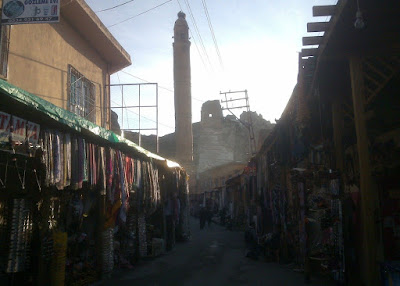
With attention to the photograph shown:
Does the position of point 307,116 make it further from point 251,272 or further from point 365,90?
point 251,272

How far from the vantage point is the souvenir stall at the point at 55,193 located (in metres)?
5.40

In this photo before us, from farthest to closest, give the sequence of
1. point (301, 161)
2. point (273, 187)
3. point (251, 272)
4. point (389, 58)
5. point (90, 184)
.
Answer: point (273, 187), point (301, 161), point (251, 272), point (90, 184), point (389, 58)

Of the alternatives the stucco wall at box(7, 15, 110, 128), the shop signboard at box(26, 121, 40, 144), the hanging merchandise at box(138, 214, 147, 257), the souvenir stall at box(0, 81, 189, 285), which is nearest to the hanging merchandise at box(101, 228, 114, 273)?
the souvenir stall at box(0, 81, 189, 285)

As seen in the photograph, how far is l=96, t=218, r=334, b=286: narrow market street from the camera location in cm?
874

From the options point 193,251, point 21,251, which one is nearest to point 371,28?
point 21,251

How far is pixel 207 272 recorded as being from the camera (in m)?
10.1

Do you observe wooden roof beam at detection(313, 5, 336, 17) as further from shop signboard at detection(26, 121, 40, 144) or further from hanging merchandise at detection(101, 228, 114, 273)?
hanging merchandise at detection(101, 228, 114, 273)

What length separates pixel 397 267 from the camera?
548cm

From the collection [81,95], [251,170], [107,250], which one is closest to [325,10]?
[107,250]

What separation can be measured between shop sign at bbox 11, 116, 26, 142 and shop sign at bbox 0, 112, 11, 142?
0.28 ft

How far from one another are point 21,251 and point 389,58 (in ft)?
20.8

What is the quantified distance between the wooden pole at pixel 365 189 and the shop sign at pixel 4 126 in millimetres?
4764

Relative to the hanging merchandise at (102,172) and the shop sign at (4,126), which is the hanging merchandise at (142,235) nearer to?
the hanging merchandise at (102,172)

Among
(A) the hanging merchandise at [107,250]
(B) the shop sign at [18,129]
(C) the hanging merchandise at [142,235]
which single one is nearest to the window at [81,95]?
(C) the hanging merchandise at [142,235]
